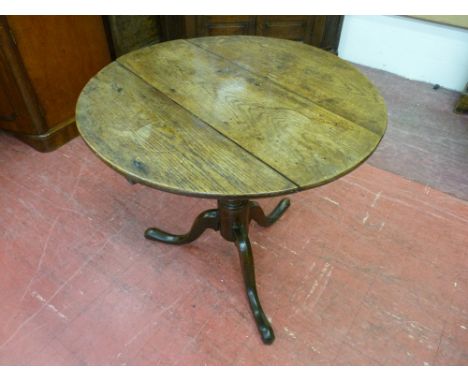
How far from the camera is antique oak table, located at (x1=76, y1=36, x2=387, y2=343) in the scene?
0.85 m

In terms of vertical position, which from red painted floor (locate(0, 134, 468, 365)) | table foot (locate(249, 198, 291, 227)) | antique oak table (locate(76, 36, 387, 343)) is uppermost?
antique oak table (locate(76, 36, 387, 343))

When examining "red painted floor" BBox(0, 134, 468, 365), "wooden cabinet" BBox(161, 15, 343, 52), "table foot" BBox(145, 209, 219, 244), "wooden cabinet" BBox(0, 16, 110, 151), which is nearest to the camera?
"red painted floor" BBox(0, 134, 468, 365)

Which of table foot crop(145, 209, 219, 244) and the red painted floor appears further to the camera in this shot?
table foot crop(145, 209, 219, 244)

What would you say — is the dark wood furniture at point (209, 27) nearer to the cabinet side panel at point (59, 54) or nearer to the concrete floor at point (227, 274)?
the cabinet side panel at point (59, 54)

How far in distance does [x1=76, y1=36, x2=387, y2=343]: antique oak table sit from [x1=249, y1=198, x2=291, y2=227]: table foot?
46 millimetres

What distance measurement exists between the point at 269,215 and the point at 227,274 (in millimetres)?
345

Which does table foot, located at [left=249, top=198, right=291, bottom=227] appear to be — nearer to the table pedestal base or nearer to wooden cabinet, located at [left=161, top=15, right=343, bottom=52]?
the table pedestal base

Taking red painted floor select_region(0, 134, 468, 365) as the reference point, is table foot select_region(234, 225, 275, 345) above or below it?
above

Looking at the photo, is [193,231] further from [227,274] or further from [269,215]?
[269,215]

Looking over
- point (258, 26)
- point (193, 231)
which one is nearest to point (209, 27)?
point (258, 26)

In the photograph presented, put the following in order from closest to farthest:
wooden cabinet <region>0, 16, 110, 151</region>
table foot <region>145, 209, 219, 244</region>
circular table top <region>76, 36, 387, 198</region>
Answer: circular table top <region>76, 36, 387, 198</region>
table foot <region>145, 209, 219, 244</region>
wooden cabinet <region>0, 16, 110, 151</region>

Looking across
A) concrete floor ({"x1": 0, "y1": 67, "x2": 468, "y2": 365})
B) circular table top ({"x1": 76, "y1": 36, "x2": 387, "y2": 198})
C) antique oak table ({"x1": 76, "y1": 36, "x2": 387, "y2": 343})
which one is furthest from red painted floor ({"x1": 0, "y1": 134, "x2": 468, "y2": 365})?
circular table top ({"x1": 76, "y1": 36, "x2": 387, "y2": 198})

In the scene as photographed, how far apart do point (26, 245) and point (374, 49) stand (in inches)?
105
